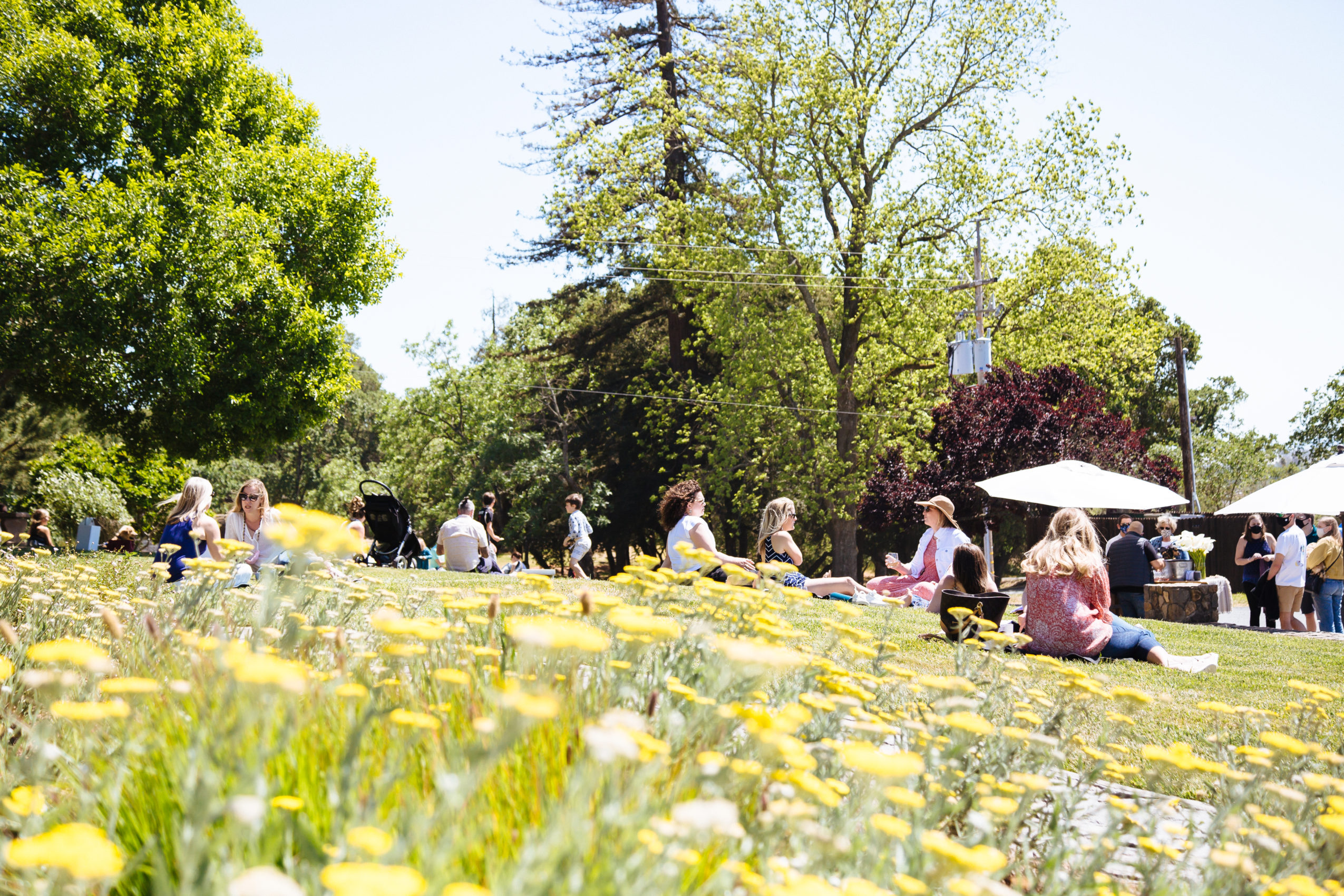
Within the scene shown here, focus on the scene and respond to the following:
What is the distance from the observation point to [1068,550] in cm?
704

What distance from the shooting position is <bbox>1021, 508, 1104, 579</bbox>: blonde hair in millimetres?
7023

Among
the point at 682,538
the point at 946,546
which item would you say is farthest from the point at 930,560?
the point at 682,538

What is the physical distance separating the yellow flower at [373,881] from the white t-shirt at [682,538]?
22.0 feet

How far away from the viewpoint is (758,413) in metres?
23.4

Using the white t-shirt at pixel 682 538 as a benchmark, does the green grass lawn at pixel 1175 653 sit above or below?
below

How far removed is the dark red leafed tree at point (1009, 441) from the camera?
64.1 ft

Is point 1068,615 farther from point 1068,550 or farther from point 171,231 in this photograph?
point 171,231

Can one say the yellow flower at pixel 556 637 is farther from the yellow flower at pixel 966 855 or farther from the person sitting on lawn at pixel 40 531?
the person sitting on lawn at pixel 40 531

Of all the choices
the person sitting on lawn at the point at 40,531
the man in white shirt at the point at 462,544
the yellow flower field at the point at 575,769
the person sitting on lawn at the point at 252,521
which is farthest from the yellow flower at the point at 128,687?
the person sitting on lawn at the point at 40,531

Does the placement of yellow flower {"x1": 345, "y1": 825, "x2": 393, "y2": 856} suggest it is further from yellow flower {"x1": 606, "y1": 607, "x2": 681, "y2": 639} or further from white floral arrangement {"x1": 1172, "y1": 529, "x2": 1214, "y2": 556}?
white floral arrangement {"x1": 1172, "y1": 529, "x2": 1214, "y2": 556}

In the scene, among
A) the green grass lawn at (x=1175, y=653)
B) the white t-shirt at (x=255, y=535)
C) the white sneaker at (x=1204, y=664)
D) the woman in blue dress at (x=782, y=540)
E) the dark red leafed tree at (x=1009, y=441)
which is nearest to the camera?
the green grass lawn at (x=1175, y=653)

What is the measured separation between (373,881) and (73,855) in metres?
0.39

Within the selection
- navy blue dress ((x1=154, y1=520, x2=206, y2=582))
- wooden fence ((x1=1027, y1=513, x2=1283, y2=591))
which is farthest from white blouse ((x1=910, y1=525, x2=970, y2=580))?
wooden fence ((x1=1027, y1=513, x2=1283, y2=591))

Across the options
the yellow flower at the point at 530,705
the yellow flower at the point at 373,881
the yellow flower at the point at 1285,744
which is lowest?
the yellow flower at the point at 1285,744
